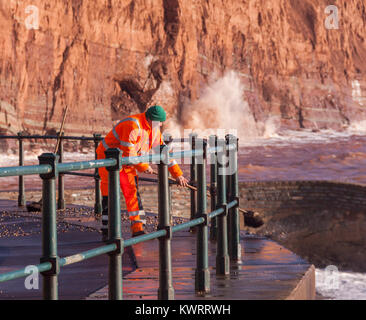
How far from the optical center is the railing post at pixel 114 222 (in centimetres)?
345

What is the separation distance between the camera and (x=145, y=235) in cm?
378

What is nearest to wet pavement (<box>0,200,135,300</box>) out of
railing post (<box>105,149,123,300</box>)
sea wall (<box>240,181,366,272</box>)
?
railing post (<box>105,149,123,300</box>)

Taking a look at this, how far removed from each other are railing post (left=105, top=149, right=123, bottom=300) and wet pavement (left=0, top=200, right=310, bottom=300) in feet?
2.89

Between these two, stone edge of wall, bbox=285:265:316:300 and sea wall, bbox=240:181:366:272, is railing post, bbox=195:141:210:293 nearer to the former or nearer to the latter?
stone edge of wall, bbox=285:265:316:300

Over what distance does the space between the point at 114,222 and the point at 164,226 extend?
0.60 meters

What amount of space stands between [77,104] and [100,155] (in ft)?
105

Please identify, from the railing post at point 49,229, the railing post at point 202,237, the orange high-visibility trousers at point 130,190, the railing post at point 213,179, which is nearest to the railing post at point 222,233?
the railing post at point 213,179

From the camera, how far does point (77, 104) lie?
38.2m

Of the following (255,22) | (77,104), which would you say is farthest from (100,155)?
(255,22)

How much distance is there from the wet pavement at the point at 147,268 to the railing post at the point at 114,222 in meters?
0.88

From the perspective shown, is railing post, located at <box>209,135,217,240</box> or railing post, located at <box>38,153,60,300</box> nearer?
railing post, located at <box>38,153,60,300</box>

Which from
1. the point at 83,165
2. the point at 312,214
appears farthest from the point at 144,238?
the point at 312,214

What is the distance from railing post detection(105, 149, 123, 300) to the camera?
3449 millimetres
